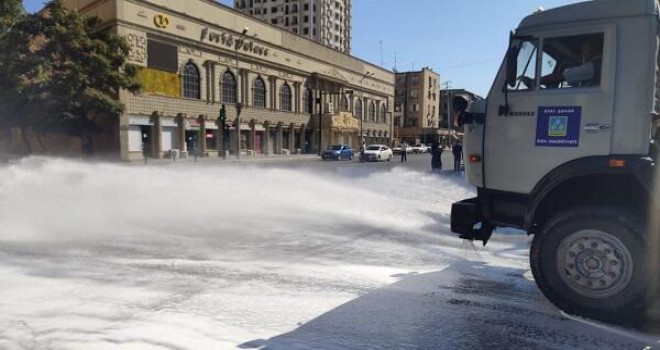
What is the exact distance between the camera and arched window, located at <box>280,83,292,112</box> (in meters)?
58.7

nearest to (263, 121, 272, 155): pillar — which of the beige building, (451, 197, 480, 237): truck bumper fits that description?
the beige building

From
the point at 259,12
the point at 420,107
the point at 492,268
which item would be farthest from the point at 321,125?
the point at 259,12

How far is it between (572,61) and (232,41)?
4902cm

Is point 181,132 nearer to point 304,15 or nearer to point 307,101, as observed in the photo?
point 307,101

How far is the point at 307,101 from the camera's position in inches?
2515

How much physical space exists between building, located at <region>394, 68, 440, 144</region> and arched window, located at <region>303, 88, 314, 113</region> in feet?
151

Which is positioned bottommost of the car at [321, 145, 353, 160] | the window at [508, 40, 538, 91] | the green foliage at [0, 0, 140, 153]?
the car at [321, 145, 353, 160]

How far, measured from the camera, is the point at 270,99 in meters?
56.2

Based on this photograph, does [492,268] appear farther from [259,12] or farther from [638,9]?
[259,12]

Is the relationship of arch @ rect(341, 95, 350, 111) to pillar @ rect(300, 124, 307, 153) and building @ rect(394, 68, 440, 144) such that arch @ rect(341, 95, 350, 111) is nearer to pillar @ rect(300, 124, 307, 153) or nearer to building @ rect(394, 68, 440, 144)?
pillar @ rect(300, 124, 307, 153)

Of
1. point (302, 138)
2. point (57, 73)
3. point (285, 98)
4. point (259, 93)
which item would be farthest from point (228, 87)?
point (57, 73)

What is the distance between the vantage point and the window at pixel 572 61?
4.08 meters

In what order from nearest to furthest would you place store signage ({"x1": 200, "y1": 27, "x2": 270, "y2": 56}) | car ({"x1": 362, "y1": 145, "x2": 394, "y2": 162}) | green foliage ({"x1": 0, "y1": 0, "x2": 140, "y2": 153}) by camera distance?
green foliage ({"x1": 0, "y1": 0, "x2": 140, "y2": 153}) → car ({"x1": 362, "y1": 145, "x2": 394, "y2": 162}) → store signage ({"x1": 200, "y1": 27, "x2": 270, "y2": 56})

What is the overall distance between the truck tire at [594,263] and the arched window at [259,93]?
51.1 metres
